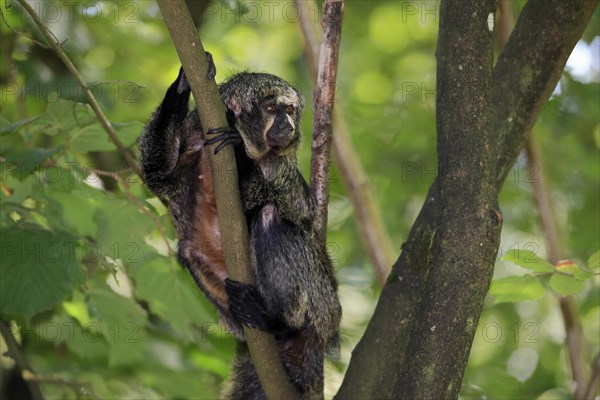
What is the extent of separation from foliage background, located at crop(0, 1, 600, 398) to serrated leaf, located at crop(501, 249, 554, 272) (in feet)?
4.87

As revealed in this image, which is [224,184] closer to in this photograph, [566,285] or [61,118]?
[61,118]

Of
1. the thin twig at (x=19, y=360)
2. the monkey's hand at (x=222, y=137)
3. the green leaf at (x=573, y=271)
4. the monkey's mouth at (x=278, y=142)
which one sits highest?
the monkey's mouth at (x=278, y=142)

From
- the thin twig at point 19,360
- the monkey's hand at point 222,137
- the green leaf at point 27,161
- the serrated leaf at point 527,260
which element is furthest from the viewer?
the thin twig at point 19,360

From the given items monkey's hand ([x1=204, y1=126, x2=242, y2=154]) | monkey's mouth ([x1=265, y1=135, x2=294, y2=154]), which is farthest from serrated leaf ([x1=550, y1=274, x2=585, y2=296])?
monkey's hand ([x1=204, y1=126, x2=242, y2=154])

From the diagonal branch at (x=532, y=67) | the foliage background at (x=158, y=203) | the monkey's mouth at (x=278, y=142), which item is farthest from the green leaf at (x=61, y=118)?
the diagonal branch at (x=532, y=67)

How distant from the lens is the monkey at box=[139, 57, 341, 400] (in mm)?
5145

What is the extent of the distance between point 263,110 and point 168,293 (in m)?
1.86

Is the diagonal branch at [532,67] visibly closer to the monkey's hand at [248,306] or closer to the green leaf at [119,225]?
the monkey's hand at [248,306]

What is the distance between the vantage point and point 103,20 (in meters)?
8.82

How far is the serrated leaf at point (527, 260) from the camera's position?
4570 millimetres

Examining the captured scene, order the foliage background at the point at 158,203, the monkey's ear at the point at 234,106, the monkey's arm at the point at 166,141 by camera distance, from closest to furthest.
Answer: the monkey's arm at the point at 166,141 → the monkey's ear at the point at 234,106 → the foliage background at the point at 158,203

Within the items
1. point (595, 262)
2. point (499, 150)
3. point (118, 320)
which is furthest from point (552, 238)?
point (118, 320)

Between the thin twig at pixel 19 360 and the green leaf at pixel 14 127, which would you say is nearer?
the green leaf at pixel 14 127

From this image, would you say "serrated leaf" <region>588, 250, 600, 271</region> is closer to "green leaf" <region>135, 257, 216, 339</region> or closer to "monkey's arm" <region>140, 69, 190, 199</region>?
"monkey's arm" <region>140, 69, 190, 199</region>
